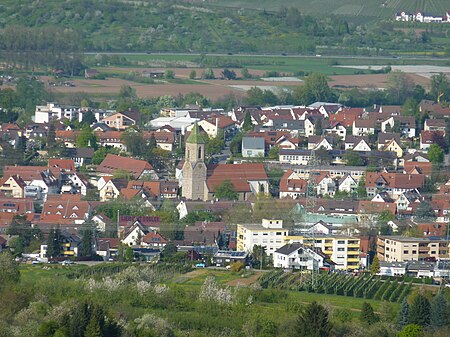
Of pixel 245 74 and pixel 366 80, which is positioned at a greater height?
pixel 245 74

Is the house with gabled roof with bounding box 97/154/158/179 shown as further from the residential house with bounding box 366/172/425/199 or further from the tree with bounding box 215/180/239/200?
the residential house with bounding box 366/172/425/199

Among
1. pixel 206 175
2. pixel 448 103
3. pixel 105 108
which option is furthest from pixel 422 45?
pixel 206 175

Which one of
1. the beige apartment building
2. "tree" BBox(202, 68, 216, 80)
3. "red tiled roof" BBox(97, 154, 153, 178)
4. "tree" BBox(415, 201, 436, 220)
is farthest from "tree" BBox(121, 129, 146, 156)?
"tree" BBox(202, 68, 216, 80)

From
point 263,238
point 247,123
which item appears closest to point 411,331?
point 263,238

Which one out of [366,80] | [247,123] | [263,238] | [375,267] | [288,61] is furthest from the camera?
[288,61]

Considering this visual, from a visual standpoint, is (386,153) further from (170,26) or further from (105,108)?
(170,26)

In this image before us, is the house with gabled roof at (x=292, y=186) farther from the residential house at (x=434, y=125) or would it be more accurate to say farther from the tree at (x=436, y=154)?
the residential house at (x=434, y=125)

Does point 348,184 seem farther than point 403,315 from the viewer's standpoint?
Yes

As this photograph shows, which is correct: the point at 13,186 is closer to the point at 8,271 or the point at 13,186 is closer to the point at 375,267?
the point at 8,271
